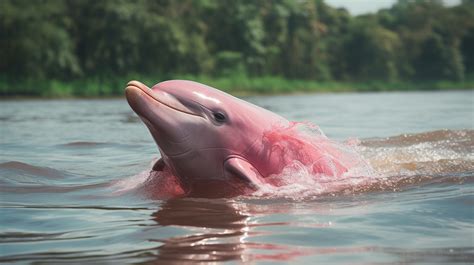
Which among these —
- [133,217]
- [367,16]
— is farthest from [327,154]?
[367,16]

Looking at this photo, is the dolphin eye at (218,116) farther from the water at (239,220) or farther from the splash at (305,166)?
the water at (239,220)

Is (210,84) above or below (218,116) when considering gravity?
below

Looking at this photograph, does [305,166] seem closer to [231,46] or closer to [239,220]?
[239,220]

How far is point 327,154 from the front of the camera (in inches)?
237

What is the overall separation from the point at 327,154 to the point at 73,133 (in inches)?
286

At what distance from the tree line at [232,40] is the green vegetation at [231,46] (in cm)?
7

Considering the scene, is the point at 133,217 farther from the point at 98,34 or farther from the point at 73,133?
the point at 98,34

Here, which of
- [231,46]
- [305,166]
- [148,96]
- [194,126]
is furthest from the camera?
[231,46]

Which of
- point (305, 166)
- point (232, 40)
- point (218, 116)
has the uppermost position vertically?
point (232, 40)

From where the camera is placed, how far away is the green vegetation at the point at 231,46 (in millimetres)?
38156

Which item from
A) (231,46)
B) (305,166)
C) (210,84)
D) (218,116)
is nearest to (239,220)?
(218,116)

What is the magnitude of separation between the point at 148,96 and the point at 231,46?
4920 centimetres

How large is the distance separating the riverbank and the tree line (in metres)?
0.95

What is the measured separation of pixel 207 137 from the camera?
547 cm
